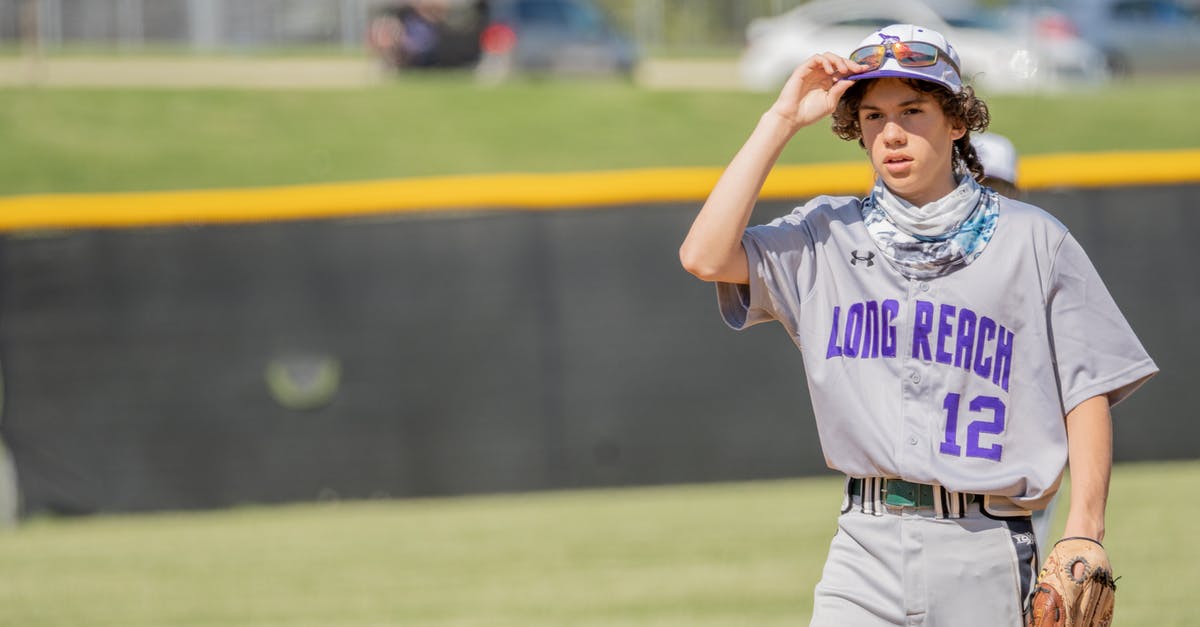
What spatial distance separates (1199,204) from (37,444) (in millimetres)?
7073

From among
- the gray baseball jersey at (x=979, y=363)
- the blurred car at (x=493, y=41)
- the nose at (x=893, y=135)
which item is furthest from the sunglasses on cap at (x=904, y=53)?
the blurred car at (x=493, y=41)

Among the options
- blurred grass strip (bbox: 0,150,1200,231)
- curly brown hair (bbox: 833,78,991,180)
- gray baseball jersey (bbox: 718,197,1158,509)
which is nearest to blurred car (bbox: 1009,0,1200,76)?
blurred grass strip (bbox: 0,150,1200,231)

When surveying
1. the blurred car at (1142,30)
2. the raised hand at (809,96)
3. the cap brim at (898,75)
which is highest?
the cap brim at (898,75)

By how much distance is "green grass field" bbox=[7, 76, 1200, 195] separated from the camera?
15289 millimetres

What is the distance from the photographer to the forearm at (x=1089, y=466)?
8.64 ft

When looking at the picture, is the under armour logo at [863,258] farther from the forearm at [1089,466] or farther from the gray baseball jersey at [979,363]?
the forearm at [1089,466]

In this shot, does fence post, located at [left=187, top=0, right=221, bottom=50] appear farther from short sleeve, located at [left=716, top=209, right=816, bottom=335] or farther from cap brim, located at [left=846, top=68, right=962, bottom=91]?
cap brim, located at [left=846, top=68, right=962, bottom=91]

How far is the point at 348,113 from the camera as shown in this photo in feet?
54.4

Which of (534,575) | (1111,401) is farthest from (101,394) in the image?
(1111,401)

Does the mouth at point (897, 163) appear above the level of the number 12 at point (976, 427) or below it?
above

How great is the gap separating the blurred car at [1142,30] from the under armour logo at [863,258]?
16.6 meters

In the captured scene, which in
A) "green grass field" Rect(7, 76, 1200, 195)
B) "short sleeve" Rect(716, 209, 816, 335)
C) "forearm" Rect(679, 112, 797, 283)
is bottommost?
"green grass field" Rect(7, 76, 1200, 195)

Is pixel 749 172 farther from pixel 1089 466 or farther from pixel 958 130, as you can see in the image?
pixel 1089 466

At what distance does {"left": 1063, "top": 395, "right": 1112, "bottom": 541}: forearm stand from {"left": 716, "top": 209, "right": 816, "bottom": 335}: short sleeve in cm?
57
